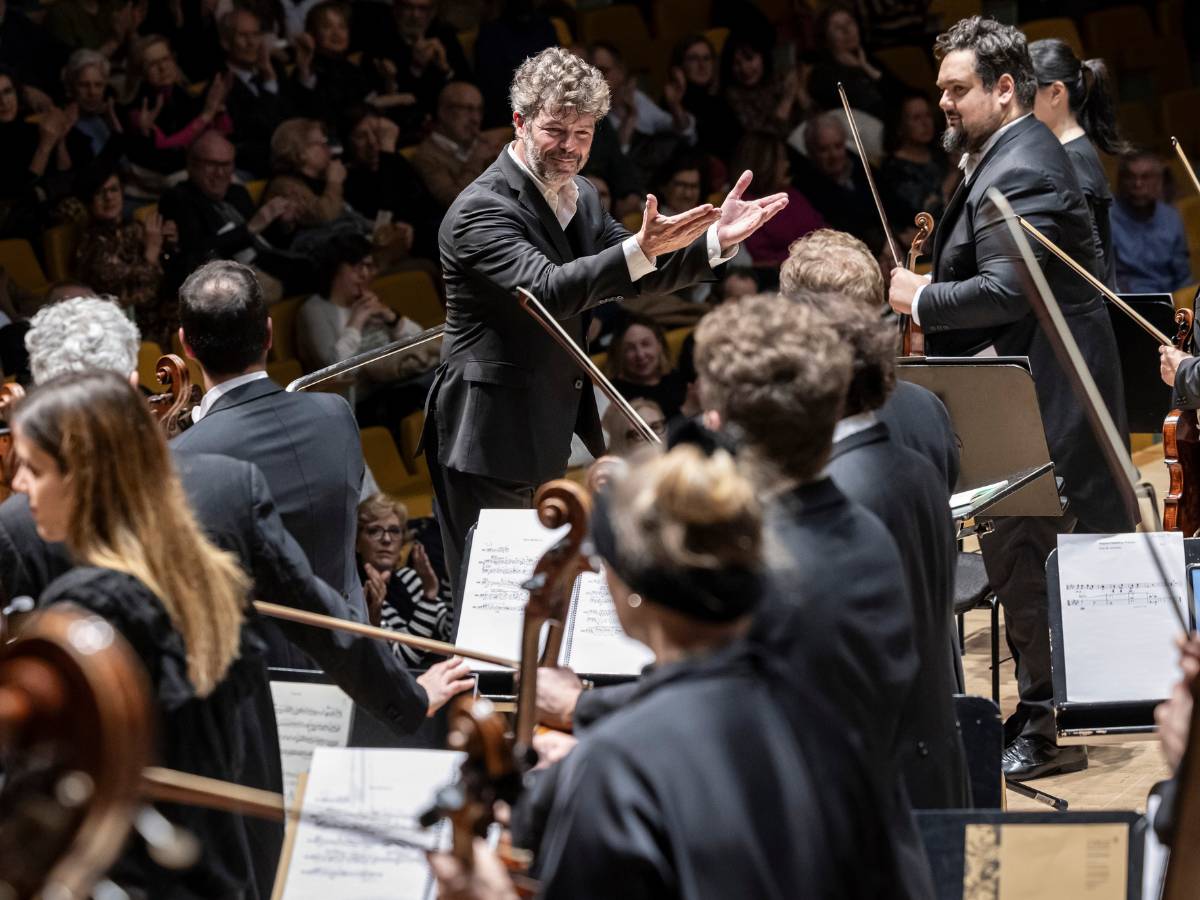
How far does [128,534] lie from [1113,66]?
8.82 meters

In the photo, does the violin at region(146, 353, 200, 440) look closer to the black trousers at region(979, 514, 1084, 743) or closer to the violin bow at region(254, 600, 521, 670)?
the violin bow at region(254, 600, 521, 670)

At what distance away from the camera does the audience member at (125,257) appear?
602 centimetres

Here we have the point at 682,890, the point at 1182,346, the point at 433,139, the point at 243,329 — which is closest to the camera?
the point at 682,890

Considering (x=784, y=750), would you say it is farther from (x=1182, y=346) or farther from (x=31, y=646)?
(x=1182, y=346)

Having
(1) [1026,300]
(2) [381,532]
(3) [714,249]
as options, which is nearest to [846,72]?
(2) [381,532]

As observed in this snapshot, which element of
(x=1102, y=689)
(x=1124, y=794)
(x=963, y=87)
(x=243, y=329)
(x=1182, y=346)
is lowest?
(x=1124, y=794)

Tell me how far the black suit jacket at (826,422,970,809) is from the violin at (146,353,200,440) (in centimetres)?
148

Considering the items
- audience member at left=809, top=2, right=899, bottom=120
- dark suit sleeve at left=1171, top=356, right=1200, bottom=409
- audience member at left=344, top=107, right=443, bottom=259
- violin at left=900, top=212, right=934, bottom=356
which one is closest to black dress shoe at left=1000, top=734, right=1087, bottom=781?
dark suit sleeve at left=1171, top=356, right=1200, bottom=409

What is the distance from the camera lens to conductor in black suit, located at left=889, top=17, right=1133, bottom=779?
13.3 ft

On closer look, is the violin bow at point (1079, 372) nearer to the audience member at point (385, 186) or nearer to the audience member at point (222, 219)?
the audience member at point (222, 219)

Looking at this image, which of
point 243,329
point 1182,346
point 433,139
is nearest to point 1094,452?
point 1182,346

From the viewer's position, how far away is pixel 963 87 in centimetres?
415

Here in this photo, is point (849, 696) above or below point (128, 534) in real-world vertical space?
below

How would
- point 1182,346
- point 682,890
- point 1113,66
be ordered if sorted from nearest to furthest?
point 682,890, point 1182,346, point 1113,66
